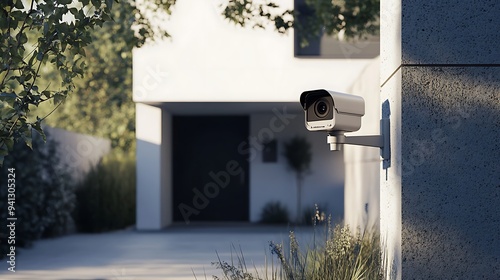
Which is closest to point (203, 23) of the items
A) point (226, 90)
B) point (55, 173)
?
point (226, 90)

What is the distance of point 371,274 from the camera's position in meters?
4.56

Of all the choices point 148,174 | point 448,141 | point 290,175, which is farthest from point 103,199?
point 448,141

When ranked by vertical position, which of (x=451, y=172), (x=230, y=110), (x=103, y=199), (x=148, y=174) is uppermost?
(x=230, y=110)

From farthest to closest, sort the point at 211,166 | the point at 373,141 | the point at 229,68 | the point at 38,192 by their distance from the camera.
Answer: the point at 211,166 < the point at 229,68 < the point at 38,192 < the point at 373,141

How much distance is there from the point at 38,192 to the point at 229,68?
144 inches

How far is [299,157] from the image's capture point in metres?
15.3

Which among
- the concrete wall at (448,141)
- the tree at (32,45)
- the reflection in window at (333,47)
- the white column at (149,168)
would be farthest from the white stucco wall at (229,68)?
the concrete wall at (448,141)

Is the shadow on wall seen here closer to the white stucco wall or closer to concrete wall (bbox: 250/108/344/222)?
the white stucco wall

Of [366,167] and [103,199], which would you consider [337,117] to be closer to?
[366,167]

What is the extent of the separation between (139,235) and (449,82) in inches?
391

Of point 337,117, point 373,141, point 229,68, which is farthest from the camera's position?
point 229,68

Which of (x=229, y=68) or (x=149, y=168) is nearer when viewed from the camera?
(x=229, y=68)

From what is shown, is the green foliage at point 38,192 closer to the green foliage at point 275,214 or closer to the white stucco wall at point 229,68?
the white stucco wall at point 229,68

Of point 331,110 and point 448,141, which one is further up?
point 331,110
